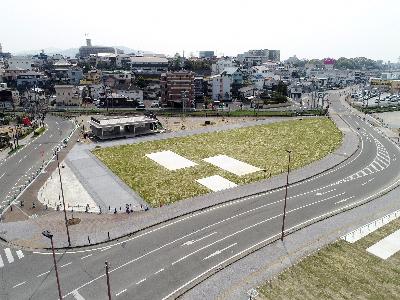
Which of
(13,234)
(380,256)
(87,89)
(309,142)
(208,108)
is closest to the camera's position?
Answer: (380,256)

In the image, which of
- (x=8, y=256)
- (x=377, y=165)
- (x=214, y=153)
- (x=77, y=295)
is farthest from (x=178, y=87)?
(x=77, y=295)

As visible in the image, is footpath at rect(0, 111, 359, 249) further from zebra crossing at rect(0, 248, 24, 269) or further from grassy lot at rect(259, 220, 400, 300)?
grassy lot at rect(259, 220, 400, 300)

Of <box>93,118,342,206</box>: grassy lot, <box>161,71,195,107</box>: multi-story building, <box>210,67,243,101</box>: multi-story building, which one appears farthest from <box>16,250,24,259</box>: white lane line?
<box>210,67,243,101</box>: multi-story building

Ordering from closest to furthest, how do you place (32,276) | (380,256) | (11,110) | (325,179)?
(32,276) < (380,256) < (325,179) < (11,110)

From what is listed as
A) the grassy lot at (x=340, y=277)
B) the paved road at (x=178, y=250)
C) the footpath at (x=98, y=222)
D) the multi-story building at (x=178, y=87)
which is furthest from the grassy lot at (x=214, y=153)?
the multi-story building at (x=178, y=87)

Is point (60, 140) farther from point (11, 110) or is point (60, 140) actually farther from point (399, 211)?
point (399, 211)

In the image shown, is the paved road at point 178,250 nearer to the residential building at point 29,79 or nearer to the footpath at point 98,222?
the footpath at point 98,222

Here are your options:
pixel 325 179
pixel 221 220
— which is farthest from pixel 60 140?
pixel 325 179

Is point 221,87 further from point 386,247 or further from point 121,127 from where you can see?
point 386,247
